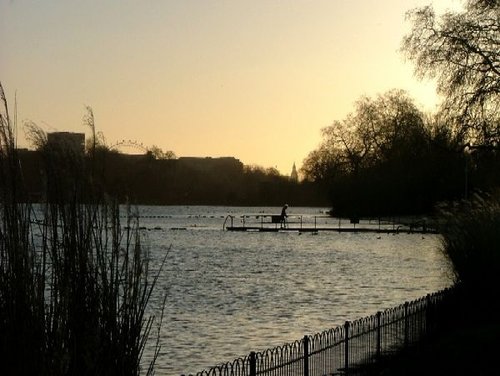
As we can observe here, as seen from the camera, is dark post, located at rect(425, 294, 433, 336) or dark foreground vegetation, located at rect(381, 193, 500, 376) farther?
dark post, located at rect(425, 294, 433, 336)

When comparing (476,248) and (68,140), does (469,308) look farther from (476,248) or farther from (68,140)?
(68,140)

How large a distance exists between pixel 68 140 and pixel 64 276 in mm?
1282

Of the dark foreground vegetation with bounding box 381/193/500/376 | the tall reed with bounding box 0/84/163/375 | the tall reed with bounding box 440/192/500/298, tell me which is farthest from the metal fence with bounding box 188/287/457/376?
the tall reed with bounding box 440/192/500/298

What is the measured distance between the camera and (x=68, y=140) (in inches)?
336

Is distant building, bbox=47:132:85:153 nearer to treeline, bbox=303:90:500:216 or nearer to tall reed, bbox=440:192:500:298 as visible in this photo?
tall reed, bbox=440:192:500:298

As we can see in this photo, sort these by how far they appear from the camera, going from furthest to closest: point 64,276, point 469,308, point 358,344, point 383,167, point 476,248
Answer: point 383,167, point 476,248, point 469,308, point 358,344, point 64,276

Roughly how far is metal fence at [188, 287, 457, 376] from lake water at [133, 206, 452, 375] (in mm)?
2574

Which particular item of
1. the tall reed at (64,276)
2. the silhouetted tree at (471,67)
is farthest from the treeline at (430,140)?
the tall reed at (64,276)

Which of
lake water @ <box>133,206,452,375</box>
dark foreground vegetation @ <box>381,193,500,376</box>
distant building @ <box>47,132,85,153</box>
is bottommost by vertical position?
lake water @ <box>133,206,452,375</box>

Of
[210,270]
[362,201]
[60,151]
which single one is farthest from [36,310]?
[362,201]

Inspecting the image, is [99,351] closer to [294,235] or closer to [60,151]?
[60,151]

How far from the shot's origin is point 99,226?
28.4ft

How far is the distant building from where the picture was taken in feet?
27.5

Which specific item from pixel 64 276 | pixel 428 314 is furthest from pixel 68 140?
pixel 428 314
